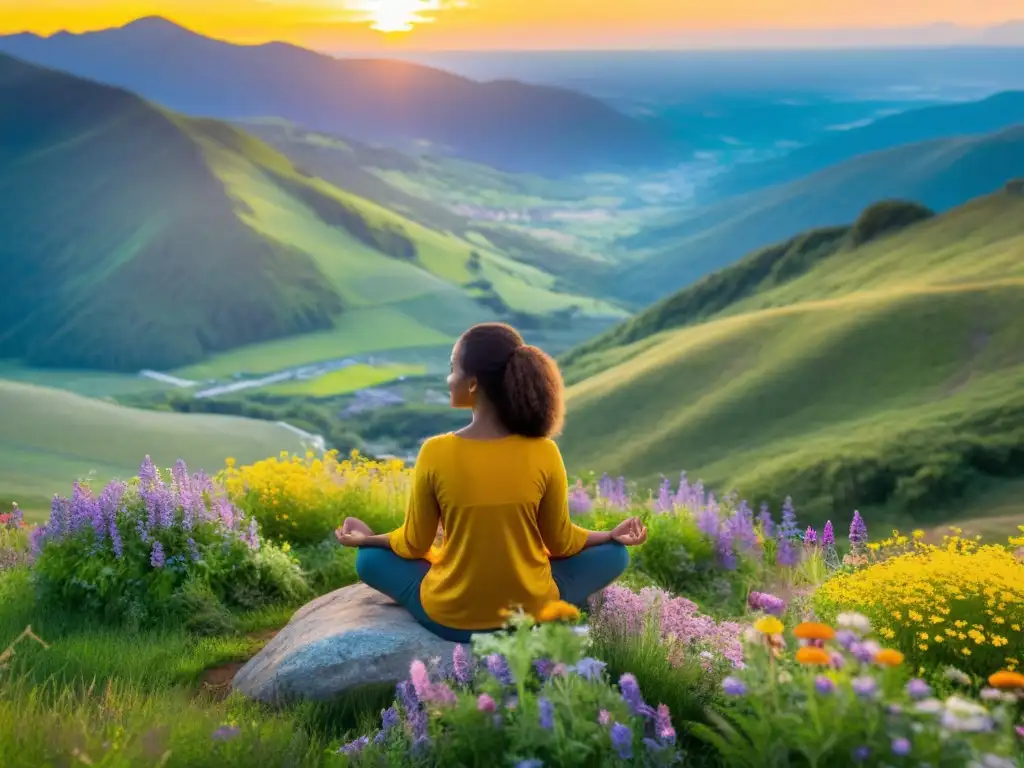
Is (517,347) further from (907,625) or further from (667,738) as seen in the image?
(907,625)

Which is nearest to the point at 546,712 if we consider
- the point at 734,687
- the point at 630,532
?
the point at 734,687

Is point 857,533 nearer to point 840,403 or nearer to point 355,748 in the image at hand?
point 355,748

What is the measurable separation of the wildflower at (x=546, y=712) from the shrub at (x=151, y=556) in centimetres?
487

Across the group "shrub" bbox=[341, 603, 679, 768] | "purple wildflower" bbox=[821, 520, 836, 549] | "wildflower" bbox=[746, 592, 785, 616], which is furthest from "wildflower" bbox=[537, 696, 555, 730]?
"purple wildflower" bbox=[821, 520, 836, 549]

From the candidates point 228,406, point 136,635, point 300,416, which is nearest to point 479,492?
point 136,635

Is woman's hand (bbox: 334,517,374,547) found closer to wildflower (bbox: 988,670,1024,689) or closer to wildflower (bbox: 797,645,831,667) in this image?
wildflower (bbox: 797,645,831,667)

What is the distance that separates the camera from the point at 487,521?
5.16 meters

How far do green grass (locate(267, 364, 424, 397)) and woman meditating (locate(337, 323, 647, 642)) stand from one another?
129556mm

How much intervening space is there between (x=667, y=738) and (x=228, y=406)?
12386cm

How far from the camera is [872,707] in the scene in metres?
2.93

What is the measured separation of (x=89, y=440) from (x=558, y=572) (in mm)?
52599

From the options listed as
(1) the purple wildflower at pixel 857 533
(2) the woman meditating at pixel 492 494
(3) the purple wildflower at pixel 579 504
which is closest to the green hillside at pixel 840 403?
(3) the purple wildflower at pixel 579 504

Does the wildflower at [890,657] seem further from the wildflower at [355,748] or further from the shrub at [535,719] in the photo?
the wildflower at [355,748]

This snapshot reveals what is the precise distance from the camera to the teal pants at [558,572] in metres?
5.84
